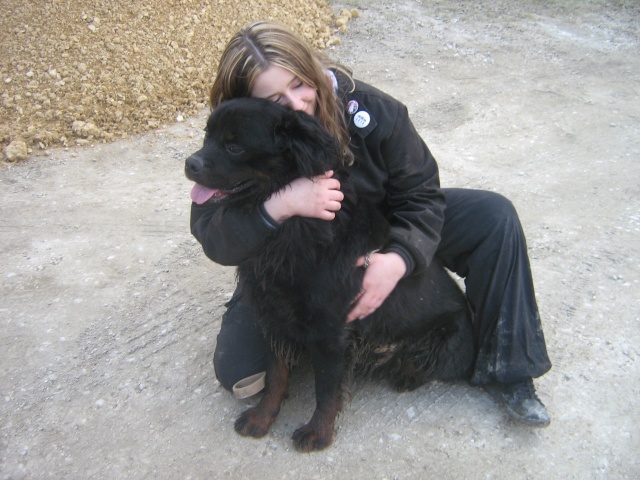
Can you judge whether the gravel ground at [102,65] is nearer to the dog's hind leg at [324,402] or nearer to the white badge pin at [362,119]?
the white badge pin at [362,119]

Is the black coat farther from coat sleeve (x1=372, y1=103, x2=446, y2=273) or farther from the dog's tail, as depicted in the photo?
the dog's tail

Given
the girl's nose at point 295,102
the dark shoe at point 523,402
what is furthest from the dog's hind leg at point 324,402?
the girl's nose at point 295,102

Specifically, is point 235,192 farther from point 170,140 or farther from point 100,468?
point 170,140

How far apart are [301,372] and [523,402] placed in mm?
1026

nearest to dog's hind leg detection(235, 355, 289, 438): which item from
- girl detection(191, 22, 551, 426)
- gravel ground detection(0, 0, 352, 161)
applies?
girl detection(191, 22, 551, 426)

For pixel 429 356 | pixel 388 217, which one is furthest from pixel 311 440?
pixel 388 217

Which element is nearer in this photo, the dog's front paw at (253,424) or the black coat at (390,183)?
the black coat at (390,183)

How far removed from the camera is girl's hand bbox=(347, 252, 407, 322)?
7.75 feet

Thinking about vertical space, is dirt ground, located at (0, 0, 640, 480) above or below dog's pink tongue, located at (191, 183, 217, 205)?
below

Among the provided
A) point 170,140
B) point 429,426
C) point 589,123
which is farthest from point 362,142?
point 589,123

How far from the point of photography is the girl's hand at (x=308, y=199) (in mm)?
2160

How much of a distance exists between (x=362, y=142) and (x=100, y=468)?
5.59 feet

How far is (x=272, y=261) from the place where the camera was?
7.52 feet

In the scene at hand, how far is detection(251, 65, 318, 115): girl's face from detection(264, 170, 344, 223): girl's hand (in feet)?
0.91
